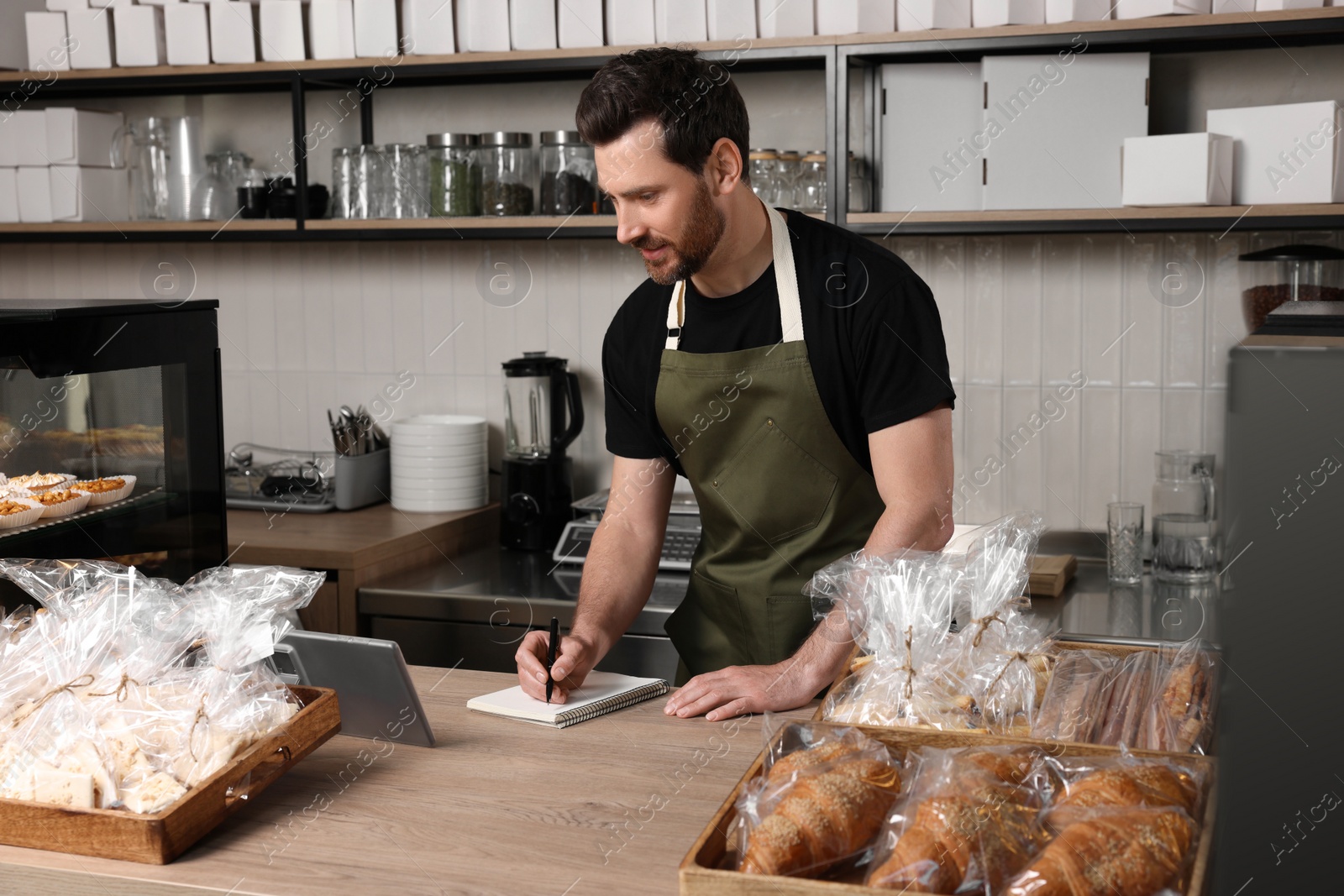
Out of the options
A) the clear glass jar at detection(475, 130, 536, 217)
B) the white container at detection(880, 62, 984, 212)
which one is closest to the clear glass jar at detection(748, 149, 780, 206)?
the white container at detection(880, 62, 984, 212)

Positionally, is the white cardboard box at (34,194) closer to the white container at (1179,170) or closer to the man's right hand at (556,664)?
the man's right hand at (556,664)

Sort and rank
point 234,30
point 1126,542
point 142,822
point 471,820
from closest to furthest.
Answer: point 142,822, point 471,820, point 1126,542, point 234,30

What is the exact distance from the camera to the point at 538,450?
3.15m

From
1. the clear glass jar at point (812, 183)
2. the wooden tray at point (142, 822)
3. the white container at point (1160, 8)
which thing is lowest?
the wooden tray at point (142, 822)

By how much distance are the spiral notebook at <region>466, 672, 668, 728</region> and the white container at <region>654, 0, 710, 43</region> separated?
5.44 ft

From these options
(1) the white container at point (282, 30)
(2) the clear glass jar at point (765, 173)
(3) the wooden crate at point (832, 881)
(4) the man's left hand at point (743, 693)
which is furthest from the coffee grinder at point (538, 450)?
(3) the wooden crate at point (832, 881)

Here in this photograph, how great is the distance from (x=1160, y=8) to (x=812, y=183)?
0.78 meters

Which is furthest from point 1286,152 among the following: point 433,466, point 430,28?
point 433,466

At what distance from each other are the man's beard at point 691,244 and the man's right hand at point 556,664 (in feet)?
1.80

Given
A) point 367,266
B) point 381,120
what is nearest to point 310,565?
point 367,266

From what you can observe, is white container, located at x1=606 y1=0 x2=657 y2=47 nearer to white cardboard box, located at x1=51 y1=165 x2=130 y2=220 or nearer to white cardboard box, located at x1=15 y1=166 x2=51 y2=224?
white cardboard box, located at x1=51 y1=165 x2=130 y2=220

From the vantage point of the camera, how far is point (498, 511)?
10.7 ft

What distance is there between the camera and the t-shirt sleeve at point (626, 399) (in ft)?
6.77

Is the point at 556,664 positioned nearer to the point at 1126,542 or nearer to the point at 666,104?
the point at 666,104
